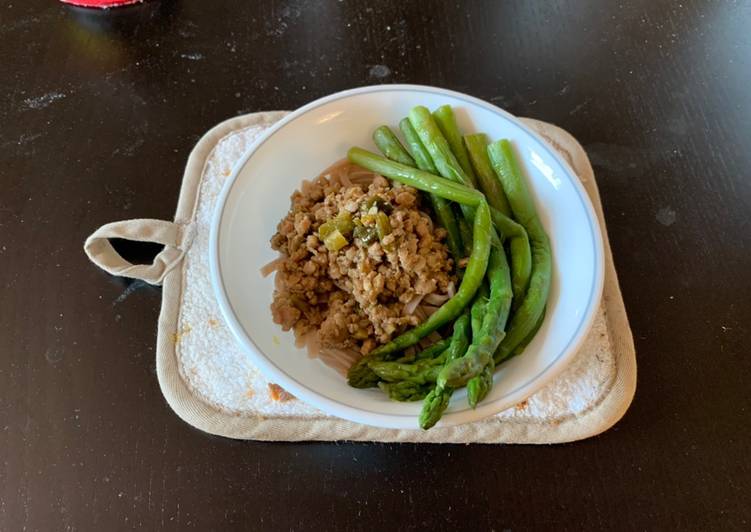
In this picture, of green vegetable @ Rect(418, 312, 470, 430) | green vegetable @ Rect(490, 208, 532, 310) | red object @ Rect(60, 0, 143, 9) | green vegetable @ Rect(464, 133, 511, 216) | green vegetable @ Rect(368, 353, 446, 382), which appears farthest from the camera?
red object @ Rect(60, 0, 143, 9)

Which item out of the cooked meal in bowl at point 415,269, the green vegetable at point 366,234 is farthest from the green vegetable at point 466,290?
the green vegetable at point 366,234

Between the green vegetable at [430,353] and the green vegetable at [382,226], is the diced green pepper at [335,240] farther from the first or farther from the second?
the green vegetable at [430,353]

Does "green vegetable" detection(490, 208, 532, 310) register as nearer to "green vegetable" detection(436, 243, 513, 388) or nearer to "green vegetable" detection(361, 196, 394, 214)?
"green vegetable" detection(436, 243, 513, 388)

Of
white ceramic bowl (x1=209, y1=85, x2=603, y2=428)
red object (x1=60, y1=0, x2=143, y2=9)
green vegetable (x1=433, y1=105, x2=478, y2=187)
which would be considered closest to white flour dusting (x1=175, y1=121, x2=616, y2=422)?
white ceramic bowl (x1=209, y1=85, x2=603, y2=428)

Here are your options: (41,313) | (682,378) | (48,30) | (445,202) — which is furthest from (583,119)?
(48,30)

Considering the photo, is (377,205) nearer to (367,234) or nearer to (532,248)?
(367,234)

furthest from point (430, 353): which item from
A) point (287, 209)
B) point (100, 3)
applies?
point (100, 3)
